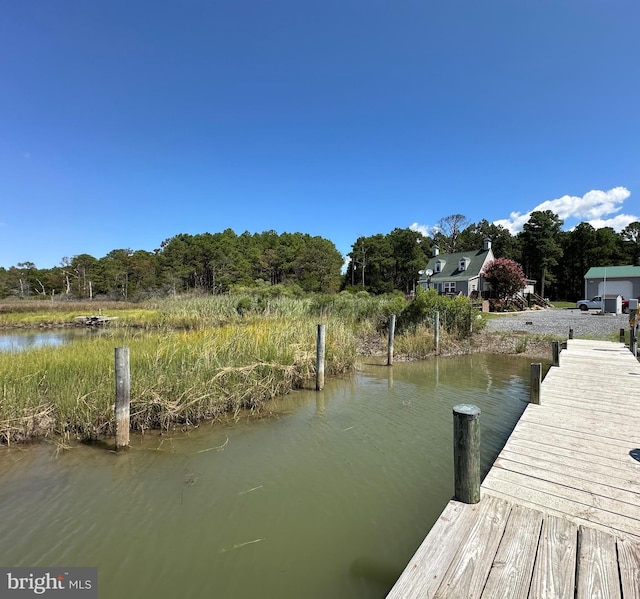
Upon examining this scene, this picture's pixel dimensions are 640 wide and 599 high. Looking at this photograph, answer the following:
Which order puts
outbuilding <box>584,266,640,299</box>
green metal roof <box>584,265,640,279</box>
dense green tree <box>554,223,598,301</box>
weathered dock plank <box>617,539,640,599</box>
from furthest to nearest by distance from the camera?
dense green tree <box>554,223,598,301</box> < green metal roof <box>584,265,640,279</box> < outbuilding <box>584,266,640,299</box> < weathered dock plank <box>617,539,640,599</box>

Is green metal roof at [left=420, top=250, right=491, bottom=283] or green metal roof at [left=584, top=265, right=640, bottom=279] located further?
green metal roof at [left=420, top=250, right=491, bottom=283]

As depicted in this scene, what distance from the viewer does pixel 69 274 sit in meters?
54.4

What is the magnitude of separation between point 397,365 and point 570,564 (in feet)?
30.9

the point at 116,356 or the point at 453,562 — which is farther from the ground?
the point at 116,356

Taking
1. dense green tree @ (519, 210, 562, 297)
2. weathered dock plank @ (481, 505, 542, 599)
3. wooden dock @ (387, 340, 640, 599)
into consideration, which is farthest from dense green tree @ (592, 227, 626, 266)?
weathered dock plank @ (481, 505, 542, 599)

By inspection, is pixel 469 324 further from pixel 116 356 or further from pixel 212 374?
pixel 116 356

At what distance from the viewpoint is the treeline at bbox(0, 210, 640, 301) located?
46.4 metres

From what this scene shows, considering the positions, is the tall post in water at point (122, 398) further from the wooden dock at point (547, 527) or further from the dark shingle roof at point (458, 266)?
the dark shingle roof at point (458, 266)

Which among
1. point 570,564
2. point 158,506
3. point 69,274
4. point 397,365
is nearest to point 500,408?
point 397,365

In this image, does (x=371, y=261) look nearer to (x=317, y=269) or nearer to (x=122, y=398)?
(x=317, y=269)

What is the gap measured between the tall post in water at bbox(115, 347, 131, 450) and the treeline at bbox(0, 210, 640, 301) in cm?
3696

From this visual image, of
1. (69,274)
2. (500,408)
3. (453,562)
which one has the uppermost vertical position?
(69,274)

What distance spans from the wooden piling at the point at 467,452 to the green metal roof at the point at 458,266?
35.2 metres

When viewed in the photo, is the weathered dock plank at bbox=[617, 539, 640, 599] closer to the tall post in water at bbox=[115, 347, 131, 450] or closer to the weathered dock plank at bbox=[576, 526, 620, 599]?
the weathered dock plank at bbox=[576, 526, 620, 599]
